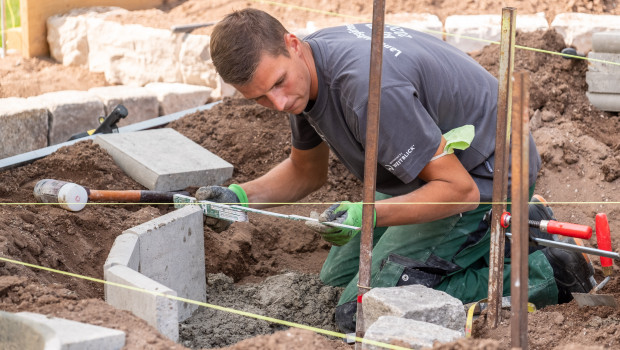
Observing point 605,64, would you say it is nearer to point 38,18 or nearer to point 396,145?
point 396,145

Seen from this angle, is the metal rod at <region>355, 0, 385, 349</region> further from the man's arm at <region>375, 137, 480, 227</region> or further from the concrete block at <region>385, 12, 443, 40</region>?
the concrete block at <region>385, 12, 443, 40</region>

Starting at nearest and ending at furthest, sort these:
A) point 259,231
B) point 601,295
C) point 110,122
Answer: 1. point 601,295
2. point 259,231
3. point 110,122

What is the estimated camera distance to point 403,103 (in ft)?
9.19

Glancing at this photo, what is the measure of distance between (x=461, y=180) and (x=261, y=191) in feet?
3.47

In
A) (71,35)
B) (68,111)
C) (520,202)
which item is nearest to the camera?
(520,202)

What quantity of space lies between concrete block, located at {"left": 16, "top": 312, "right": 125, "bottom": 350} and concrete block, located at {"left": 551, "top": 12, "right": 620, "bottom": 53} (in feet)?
15.7

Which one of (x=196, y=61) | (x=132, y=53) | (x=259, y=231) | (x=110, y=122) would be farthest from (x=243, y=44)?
(x=132, y=53)

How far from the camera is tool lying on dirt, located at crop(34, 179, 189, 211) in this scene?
11.1 ft

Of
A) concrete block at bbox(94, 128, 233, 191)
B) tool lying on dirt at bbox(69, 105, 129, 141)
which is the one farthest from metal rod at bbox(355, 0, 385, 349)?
tool lying on dirt at bbox(69, 105, 129, 141)

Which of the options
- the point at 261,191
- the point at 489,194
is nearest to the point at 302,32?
the point at 261,191

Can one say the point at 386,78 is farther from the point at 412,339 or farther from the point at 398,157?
the point at 412,339

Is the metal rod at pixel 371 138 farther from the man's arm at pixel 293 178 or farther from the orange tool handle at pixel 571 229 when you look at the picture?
the man's arm at pixel 293 178

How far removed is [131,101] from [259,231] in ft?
8.24

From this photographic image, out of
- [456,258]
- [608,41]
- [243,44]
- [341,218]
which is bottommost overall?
[456,258]
